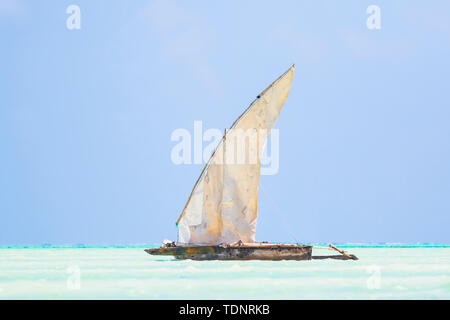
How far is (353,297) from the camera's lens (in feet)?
70.2

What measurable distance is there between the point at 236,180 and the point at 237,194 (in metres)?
0.72

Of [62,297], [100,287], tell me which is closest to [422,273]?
[100,287]

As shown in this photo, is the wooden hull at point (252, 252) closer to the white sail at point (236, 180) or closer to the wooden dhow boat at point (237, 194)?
the wooden dhow boat at point (237, 194)

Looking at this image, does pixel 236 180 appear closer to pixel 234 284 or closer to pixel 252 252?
pixel 252 252

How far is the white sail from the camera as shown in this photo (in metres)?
35.0

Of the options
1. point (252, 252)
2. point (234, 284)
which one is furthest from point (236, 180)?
point (234, 284)

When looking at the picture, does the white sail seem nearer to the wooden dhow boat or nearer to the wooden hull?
the wooden dhow boat

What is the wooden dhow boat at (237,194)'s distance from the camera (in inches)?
1372

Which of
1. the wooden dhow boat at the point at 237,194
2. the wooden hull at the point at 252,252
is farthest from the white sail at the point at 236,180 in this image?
the wooden hull at the point at 252,252

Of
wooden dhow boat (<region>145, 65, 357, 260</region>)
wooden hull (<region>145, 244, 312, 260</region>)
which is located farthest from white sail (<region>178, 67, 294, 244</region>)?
wooden hull (<region>145, 244, 312, 260</region>)

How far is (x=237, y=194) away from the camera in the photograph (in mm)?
35000

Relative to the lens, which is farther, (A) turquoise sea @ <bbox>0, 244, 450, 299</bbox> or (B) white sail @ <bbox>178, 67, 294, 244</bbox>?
(B) white sail @ <bbox>178, 67, 294, 244</bbox>
